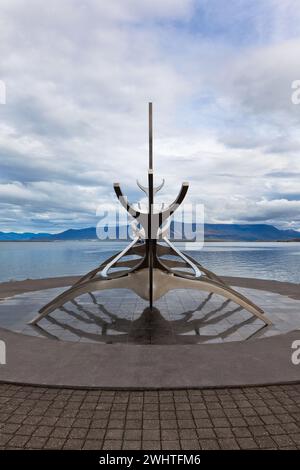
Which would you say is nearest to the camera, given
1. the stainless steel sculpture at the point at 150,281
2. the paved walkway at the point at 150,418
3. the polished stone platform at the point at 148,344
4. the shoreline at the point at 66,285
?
the paved walkway at the point at 150,418

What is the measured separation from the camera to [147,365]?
7324mm

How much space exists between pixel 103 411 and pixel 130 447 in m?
1.09

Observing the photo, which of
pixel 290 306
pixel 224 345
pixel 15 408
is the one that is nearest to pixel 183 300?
pixel 290 306

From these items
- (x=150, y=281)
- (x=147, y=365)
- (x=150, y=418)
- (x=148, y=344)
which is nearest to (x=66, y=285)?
(x=150, y=281)

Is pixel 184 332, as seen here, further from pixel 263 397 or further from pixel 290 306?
→ pixel 290 306

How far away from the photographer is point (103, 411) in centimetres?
543

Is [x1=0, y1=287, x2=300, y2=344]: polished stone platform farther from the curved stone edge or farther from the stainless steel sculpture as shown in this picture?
the curved stone edge

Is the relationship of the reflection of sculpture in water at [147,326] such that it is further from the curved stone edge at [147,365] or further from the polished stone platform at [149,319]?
the curved stone edge at [147,365]

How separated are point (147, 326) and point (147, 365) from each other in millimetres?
3593

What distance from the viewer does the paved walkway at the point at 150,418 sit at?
4598mm

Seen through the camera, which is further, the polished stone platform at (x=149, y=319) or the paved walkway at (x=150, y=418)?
the polished stone platform at (x=149, y=319)

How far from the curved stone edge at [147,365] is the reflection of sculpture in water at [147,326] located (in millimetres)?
939

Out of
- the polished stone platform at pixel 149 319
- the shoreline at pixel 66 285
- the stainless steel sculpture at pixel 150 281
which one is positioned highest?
the stainless steel sculpture at pixel 150 281

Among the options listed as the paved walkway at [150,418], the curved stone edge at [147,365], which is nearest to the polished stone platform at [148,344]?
the curved stone edge at [147,365]
